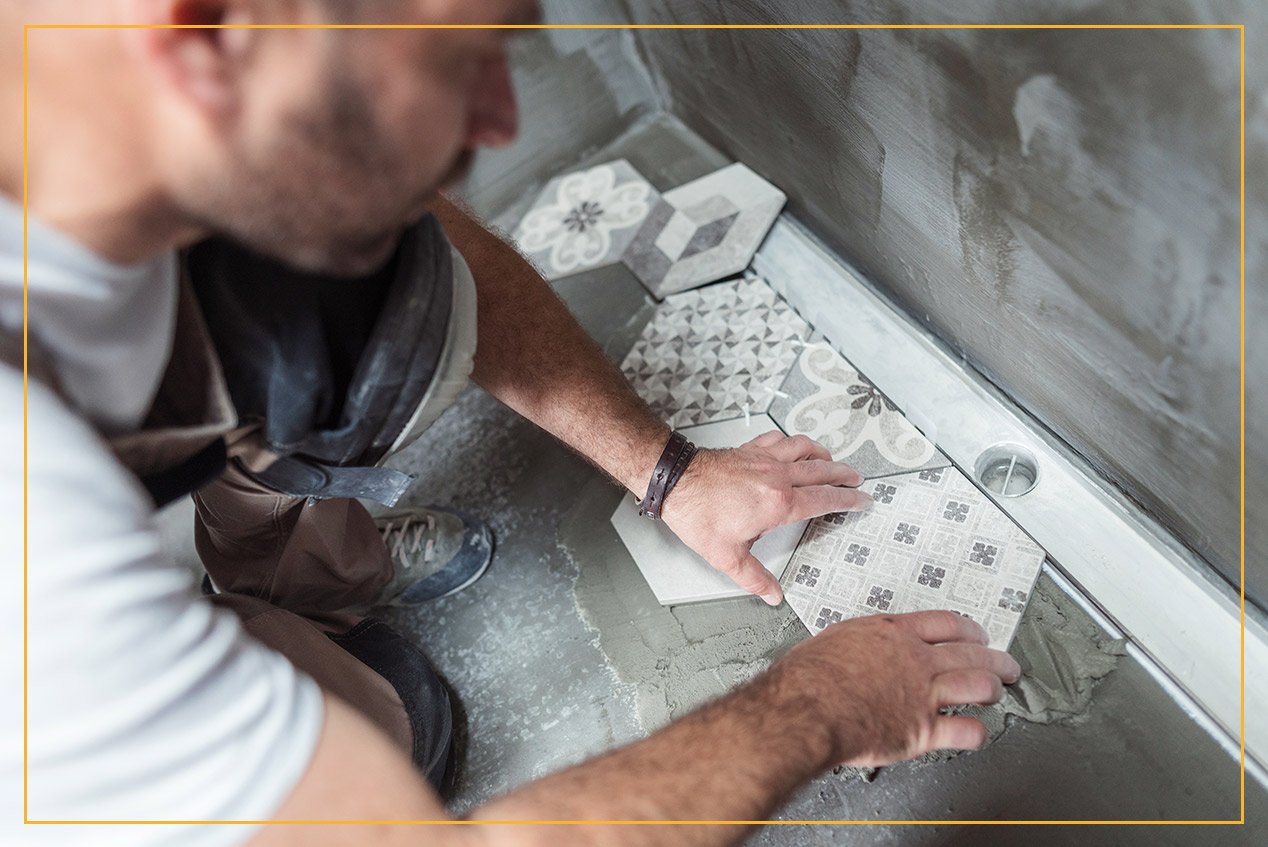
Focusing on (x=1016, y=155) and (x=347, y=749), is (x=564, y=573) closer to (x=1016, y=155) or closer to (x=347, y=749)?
(x=347, y=749)

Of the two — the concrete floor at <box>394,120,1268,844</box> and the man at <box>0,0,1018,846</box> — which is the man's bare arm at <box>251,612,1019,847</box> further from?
the concrete floor at <box>394,120,1268,844</box>

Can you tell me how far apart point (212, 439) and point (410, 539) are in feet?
1.86

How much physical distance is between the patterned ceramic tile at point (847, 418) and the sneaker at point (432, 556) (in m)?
0.55

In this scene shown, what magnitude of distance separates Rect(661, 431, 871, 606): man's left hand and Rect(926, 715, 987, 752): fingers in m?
0.36

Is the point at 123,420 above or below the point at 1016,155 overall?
below

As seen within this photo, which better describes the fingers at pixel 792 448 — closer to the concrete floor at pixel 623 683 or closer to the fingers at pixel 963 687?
the concrete floor at pixel 623 683

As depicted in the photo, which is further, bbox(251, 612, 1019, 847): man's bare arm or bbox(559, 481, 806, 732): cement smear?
bbox(559, 481, 806, 732): cement smear

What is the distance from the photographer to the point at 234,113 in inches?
28.5

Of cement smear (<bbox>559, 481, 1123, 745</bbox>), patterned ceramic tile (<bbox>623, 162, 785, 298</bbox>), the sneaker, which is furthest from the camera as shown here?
patterned ceramic tile (<bbox>623, 162, 785, 298</bbox>)

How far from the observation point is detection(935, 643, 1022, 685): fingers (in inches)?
41.8

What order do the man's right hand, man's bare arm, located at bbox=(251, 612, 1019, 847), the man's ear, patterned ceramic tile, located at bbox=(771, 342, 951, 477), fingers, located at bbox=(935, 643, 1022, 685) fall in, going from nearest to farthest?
the man's ear, man's bare arm, located at bbox=(251, 612, 1019, 847), the man's right hand, fingers, located at bbox=(935, 643, 1022, 685), patterned ceramic tile, located at bbox=(771, 342, 951, 477)

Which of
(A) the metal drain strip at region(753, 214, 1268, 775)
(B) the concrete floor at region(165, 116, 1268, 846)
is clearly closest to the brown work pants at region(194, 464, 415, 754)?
(B) the concrete floor at region(165, 116, 1268, 846)

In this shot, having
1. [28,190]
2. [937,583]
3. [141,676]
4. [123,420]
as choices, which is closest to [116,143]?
[28,190]

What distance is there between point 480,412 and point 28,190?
42.7 inches
